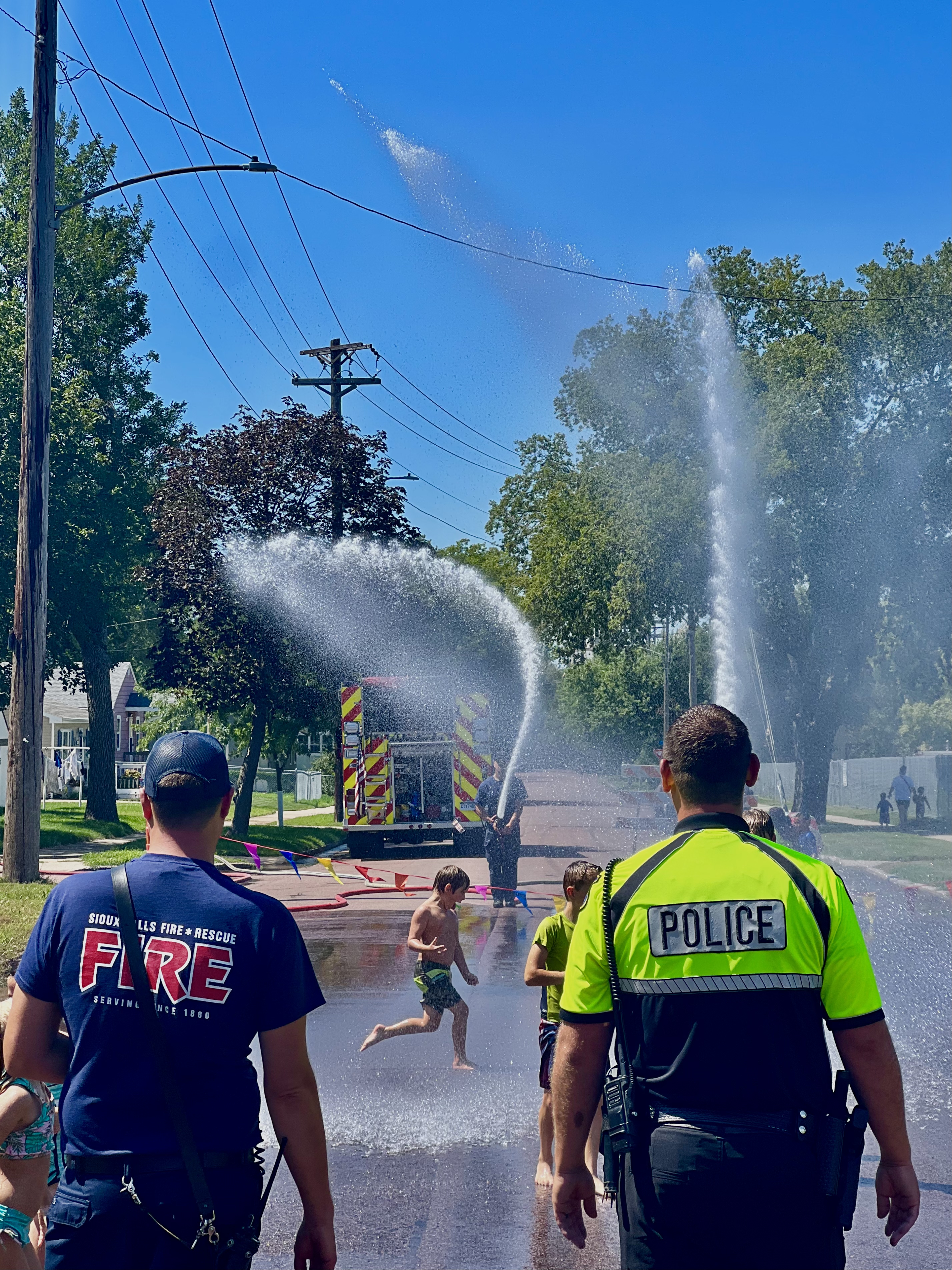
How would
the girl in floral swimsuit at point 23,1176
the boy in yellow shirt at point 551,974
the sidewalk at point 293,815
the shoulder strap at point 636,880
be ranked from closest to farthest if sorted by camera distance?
the shoulder strap at point 636,880 → the girl in floral swimsuit at point 23,1176 → the boy in yellow shirt at point 551,974 → the sidewalk at point 293,815

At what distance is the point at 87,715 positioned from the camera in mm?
53875

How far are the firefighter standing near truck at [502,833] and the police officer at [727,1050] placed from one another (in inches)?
523

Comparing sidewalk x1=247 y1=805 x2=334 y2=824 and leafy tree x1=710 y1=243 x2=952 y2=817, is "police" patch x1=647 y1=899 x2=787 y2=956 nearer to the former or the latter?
sidewalk x1=247 y1=805 x2=334 y2=824

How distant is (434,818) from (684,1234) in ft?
64.6

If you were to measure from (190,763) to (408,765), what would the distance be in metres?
19.4

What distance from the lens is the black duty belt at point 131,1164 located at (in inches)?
107

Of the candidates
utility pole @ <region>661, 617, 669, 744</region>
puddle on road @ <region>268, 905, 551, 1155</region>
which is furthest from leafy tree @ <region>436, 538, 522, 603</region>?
puddle on road @ <region>268, 905, 551, 1155</region>

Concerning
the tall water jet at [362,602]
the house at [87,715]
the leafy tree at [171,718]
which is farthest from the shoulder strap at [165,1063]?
the leafy tree at [171,718]

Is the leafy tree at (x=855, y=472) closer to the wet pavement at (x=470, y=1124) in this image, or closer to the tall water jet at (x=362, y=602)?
the tall water jet at (x=362, y=602)

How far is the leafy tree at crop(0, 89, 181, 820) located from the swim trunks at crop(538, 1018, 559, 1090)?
65.7ft

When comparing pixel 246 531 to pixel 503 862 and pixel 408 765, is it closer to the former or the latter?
pixel 408 765

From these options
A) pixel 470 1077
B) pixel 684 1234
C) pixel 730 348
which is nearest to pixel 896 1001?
pixel 470 1077

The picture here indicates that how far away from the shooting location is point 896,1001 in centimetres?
986

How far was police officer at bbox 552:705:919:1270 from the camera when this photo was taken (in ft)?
9.04
